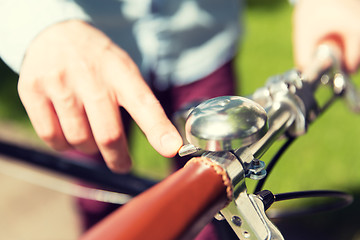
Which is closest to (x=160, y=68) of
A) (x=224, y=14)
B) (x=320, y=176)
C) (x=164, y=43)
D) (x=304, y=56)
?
(x=164, y=43)

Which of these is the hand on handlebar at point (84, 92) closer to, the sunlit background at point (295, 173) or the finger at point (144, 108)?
the finger at point (144, 108)

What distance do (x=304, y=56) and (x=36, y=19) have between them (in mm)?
541

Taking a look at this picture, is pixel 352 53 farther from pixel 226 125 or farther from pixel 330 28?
pixel 226 125

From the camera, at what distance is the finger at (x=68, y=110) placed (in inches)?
21.9

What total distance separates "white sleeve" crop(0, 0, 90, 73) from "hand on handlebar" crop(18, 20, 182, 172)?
0.22 feet

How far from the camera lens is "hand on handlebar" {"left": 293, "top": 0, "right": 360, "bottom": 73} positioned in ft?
2.75

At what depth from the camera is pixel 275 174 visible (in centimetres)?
68

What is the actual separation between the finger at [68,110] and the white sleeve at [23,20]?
4.8 inches

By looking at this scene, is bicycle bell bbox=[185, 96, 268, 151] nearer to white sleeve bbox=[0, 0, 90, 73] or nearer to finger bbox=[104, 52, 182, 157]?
finger bbox=[104, 52, 182, 157]

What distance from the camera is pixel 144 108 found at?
54 cm

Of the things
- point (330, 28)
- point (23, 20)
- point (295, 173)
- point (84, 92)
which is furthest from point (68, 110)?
point (295, 173)

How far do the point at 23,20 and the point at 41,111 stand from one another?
0.18m

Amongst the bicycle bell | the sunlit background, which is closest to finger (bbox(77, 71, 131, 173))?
the bicycle bell

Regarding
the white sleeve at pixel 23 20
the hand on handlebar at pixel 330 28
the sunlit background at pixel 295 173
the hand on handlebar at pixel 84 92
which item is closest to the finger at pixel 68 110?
the hand on handlebar at pixel 84 92
